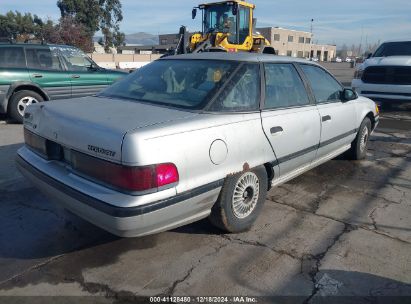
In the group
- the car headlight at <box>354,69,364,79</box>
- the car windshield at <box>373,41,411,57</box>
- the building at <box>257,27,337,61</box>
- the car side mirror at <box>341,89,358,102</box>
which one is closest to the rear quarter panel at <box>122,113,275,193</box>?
the car side mirror at <box>341,89,358,102</box>

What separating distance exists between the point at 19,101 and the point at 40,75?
701mm

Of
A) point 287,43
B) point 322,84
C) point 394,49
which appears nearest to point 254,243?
point 322,84

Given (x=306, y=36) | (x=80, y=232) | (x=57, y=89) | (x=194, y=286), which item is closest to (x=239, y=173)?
(x=194, y=286)

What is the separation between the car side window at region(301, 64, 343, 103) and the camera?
4.30 metres

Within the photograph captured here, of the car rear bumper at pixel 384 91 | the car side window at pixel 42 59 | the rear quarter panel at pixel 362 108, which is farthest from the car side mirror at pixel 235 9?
the rear quarter panel at pixel 362 108

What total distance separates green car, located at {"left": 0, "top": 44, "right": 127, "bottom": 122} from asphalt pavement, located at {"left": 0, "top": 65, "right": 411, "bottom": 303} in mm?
4012

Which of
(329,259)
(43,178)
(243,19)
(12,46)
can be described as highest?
(243,19)

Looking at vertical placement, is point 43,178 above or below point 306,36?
below

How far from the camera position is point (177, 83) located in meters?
3.48

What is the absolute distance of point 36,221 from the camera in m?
3.58

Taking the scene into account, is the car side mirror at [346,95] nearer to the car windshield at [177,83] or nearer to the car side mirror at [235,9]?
the car windshield at [177,83]

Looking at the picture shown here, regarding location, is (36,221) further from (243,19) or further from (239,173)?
(243,19)

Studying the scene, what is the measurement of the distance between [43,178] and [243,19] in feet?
41.4

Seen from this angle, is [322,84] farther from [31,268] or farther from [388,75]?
[388,75]
